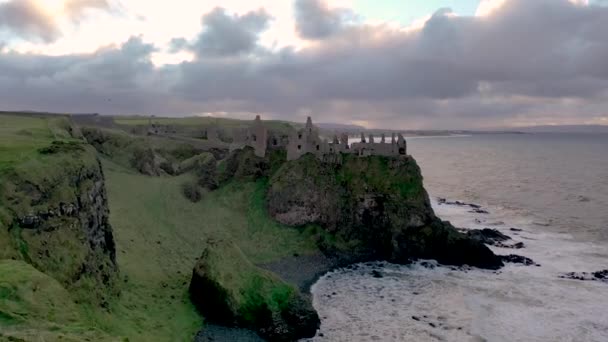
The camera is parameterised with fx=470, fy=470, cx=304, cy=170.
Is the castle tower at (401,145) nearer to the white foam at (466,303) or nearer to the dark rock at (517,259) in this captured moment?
the white foam at (466,303)

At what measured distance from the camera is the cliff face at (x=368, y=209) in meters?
56.5

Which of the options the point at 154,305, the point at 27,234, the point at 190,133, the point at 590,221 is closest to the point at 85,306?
the point at 27,234

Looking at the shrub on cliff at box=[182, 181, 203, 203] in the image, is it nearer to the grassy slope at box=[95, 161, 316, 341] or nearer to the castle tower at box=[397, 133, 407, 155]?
the grassy slope at box=[95, 161, 316, 341]

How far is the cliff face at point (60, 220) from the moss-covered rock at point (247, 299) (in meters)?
6.86

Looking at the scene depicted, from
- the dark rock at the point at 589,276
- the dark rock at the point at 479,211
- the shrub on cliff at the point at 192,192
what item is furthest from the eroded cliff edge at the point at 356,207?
the dark rock at the point at 479,211

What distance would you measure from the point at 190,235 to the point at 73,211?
73.0 feet

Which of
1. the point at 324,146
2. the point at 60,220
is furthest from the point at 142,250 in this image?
the point at 324,146

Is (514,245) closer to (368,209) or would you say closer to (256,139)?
(368,209)

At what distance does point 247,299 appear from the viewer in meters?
35.9

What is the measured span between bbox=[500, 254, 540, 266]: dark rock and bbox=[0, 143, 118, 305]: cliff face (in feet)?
146

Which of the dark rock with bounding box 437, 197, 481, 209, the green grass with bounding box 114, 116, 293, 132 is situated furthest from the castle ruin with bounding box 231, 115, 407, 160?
the dark rock with bounding box 437, 197, 481, 209

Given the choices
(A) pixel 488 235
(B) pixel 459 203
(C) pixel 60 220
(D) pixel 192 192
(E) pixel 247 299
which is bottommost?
(A) pixel 488 235

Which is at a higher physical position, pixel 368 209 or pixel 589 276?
pixel 368 209

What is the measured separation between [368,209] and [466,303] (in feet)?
67.1
